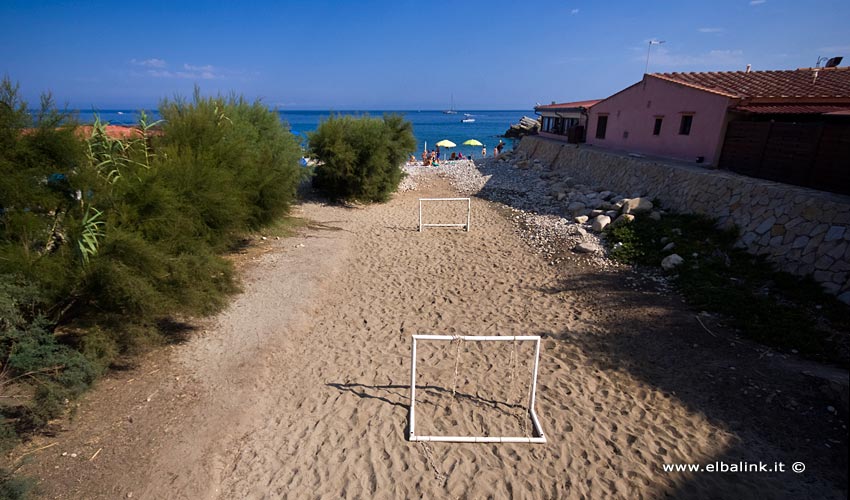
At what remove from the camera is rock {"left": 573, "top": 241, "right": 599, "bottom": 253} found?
36.1 ft

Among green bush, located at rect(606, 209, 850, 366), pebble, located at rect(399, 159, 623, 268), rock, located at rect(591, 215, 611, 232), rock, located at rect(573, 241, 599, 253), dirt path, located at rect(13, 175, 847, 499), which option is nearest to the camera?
dirt path, located at rect(13, 175, 847, 499)

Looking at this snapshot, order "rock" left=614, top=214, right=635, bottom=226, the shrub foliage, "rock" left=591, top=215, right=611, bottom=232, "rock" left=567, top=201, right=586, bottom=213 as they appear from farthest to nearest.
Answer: "rock" left=567, top=201, right=586, bottom=213 < "rock" left=591, top=215, right=611, bottom=232 < "rock" left=614, top=214, right=635, bottom=226 < the shrub foliage

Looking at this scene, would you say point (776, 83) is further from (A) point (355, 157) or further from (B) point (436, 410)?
(B) point (436, 410)

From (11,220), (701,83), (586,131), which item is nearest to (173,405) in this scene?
(11,220)

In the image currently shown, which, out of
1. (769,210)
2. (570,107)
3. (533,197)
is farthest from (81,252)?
(570,107)

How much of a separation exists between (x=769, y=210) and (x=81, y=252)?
13.1 metres

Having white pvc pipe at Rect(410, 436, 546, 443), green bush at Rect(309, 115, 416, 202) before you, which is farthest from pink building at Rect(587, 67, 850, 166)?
white pvc pipe at Rect(410, 436, 546, 443)

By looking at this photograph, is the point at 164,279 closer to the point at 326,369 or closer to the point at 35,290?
the point at 35,290

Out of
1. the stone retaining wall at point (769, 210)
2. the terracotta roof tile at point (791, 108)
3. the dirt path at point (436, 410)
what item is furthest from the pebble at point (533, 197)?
the terracotta roof tile at point (791, 108)

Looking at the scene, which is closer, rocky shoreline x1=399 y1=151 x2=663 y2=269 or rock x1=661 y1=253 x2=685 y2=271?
rock x1=661 y1=253 x2=685 y2=271

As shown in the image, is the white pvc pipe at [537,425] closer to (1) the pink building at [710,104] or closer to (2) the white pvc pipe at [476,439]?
(2) the white pvc pipe at [476,439]

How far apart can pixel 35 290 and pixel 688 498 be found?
7106 millimetres

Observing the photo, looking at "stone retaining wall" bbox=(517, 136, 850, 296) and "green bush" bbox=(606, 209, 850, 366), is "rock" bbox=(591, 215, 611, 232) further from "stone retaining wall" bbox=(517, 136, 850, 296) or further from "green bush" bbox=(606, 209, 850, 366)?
"stone retaining wall" bbox=(517, 136, 850, 296)

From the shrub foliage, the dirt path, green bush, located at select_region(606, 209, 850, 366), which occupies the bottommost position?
the dirt path
